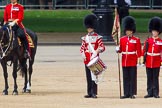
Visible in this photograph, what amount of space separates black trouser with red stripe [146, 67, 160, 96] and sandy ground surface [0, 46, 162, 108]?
0.27 m

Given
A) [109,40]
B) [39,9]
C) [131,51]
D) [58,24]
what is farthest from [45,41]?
[39,9]

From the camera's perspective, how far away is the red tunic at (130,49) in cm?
1806

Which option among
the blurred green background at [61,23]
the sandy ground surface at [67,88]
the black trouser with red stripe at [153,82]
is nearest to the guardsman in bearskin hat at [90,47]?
the sandy ground surface at [67,88]

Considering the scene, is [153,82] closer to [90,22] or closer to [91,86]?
[91,86]

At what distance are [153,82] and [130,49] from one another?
2.91 ft

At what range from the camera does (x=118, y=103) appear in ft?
54.3

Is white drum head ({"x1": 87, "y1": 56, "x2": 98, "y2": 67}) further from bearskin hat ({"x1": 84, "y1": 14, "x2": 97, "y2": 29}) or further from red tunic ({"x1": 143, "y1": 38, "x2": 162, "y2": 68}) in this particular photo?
red tunic ({"x1": 143, "y1": 38, "x2": 162, "y2": 68})

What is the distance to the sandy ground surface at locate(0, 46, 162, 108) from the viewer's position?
1638 cm

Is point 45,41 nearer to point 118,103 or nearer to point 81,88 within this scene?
point 81,88

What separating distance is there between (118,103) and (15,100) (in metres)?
2.24

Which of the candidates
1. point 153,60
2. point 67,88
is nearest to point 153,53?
point 153,60

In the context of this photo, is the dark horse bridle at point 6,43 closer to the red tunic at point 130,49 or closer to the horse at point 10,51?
the horse at point 10,51

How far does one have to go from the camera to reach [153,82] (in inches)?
716

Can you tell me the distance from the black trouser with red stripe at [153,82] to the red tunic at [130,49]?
46 cm
